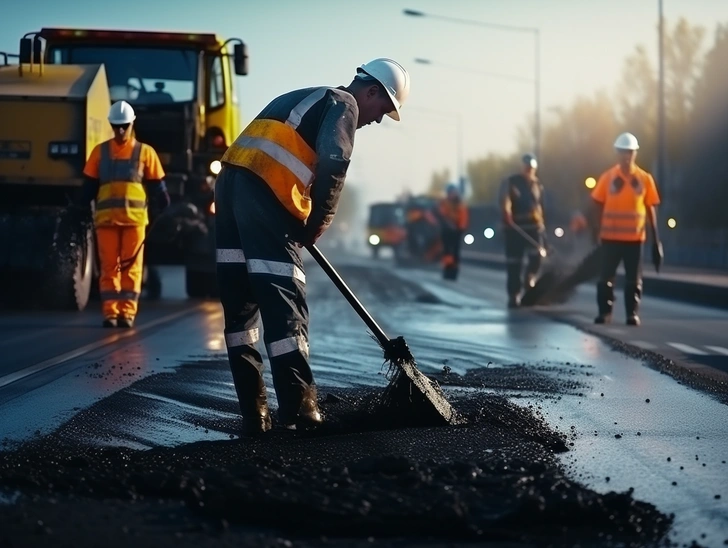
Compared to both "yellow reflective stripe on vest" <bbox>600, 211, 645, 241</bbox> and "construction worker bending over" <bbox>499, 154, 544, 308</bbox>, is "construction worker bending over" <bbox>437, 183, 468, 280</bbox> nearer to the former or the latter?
"construction worker bending over" <bbox>499, 154, 544, 308</bbox>

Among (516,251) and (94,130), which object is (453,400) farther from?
(516,251)

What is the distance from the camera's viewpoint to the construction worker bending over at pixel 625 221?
51.6 ft

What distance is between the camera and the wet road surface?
5730 mm

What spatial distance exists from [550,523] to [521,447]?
1491mm

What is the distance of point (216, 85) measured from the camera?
754 inches

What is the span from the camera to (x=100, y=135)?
1698cm

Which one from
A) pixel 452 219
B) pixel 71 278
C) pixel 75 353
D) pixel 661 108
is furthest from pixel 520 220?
pixel 661 108

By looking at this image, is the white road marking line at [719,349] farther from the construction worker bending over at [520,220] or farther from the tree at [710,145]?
the tree at [710,145]

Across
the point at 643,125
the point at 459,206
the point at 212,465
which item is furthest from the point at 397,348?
the point at 643,125

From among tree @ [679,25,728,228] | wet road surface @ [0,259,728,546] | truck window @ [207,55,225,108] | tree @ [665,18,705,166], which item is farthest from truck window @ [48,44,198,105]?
tree @ [665,18,705,166]

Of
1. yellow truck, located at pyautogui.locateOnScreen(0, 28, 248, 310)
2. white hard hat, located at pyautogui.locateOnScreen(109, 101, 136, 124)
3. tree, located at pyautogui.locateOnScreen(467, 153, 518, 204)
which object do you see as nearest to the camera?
white hard hat, located at pyautogui.locateOnScreen(109, 101, 136, 124)

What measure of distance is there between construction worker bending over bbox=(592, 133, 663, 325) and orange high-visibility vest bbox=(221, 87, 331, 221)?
9.24m

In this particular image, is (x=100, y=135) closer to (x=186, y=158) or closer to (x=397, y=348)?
(x=186, y=158)

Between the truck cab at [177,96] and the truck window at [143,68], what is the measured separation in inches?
0.5
